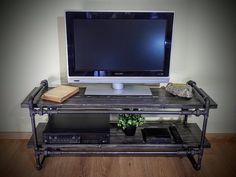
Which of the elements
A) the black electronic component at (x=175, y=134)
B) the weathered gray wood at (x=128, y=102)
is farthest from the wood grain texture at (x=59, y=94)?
the black electronic component at (x=175, y=134)

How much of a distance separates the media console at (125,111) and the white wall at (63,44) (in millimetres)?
196

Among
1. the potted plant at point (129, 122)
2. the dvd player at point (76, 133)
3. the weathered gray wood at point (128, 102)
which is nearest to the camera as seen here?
the weathered gray wood at point (128, 102)

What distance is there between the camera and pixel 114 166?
197cm

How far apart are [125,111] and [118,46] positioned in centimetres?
48

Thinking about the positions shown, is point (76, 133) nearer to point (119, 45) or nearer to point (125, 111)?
point (125, 111)

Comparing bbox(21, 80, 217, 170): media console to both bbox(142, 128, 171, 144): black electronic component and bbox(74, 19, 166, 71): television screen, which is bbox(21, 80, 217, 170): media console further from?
bbox(74, 19, 166, 71): television screen

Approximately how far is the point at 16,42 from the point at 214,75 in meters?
1.69

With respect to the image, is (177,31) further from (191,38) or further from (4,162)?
(4,162)

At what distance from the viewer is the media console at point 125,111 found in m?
1.72

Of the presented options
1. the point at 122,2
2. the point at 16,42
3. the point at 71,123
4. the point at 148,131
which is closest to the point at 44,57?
the point at 16,42

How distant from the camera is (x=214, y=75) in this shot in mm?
2148

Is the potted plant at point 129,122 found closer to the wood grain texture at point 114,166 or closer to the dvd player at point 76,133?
the dvd player at point 76,133

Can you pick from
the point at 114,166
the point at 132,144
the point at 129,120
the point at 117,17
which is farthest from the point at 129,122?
the point at 117,17

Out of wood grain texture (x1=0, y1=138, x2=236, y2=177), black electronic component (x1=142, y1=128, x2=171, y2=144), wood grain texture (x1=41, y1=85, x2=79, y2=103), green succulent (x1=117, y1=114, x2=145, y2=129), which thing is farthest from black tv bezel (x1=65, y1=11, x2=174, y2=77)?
wood grain texture (x1=0, y1=138, x2=236, y2=177)
